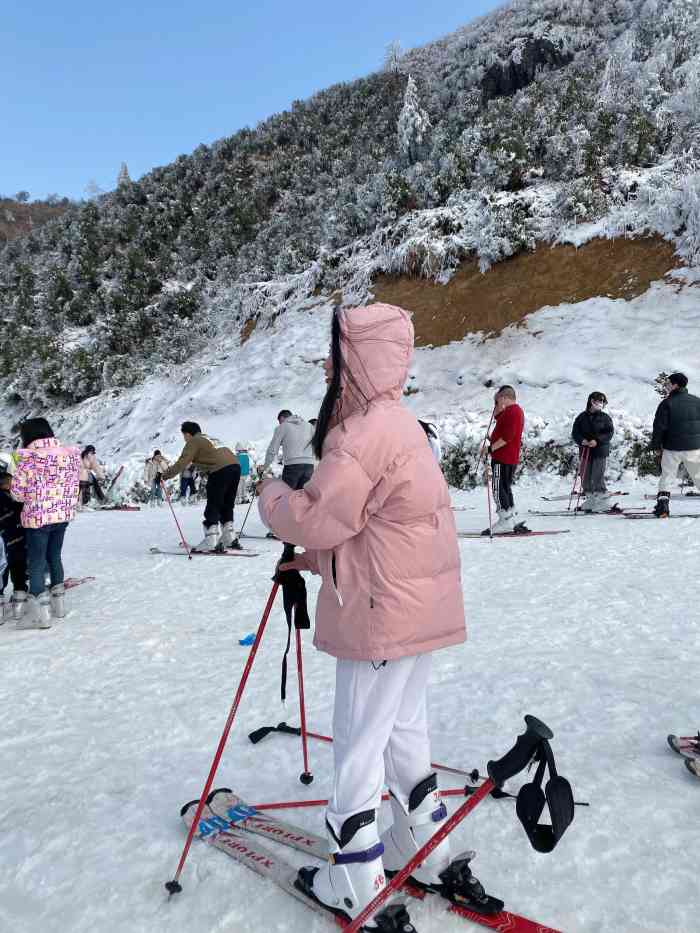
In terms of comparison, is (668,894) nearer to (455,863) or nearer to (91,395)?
(455,863)

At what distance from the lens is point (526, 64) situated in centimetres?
3278

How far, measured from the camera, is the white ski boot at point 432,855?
208cm

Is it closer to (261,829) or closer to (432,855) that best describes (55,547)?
(261,829)

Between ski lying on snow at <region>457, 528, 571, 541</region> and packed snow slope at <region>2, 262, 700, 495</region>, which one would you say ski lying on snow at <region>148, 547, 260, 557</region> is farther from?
packed snow slope at <region>2, 262, 700, 495</region>

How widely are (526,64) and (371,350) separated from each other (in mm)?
37972

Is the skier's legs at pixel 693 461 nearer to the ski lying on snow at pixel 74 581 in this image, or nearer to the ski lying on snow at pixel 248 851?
the ski lying on snow at pixel 74 581

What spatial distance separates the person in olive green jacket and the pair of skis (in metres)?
6.54

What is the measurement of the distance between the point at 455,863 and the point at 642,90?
1165 inches

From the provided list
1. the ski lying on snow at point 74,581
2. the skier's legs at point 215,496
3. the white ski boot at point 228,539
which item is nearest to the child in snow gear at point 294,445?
the skier's legs at point 215,496

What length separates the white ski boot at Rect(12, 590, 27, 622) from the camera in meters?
6.33

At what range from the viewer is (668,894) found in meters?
2.12

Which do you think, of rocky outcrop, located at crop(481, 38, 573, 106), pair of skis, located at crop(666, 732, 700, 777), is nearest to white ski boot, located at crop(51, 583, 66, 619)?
pair of skis, located at crop(666, 732, 700, 777)

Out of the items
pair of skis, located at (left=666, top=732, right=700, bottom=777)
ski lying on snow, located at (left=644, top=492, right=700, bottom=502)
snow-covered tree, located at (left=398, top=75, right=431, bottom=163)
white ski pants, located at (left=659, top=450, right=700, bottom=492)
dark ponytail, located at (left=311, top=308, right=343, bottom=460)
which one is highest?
snow-covered tree, located at (left=398, top=75, right=431, bottom=163)

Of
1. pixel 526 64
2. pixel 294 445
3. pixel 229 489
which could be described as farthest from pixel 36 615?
pixel 526 64
